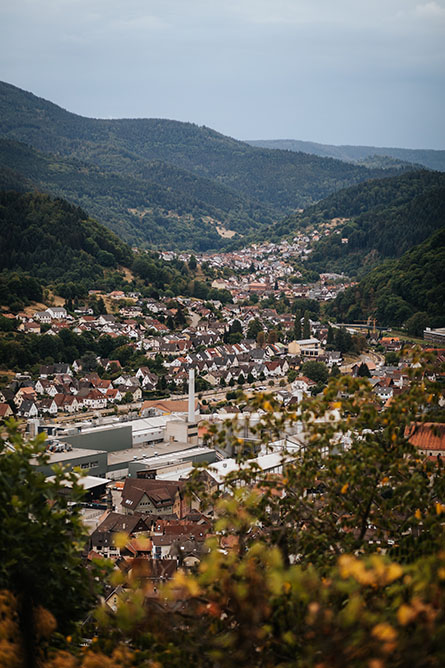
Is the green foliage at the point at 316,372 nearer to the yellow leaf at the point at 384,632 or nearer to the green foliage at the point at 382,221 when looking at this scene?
the yellow leaf at the point at 384,632

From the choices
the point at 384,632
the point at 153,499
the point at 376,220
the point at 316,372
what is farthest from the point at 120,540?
the point at 376,220

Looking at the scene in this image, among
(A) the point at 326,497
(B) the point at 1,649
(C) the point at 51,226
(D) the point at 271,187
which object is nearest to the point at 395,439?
(A) the point at 326,497

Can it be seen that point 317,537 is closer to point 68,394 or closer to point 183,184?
point 68,394

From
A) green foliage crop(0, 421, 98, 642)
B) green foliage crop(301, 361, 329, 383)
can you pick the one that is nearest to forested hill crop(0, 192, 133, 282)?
green foliage crop(301, 361, 329, 383)

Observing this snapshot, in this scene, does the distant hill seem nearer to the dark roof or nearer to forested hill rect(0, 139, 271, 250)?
forested hill rect(0, 139, 271, 250)

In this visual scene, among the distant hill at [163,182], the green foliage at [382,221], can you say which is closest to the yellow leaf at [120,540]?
the green foliage at [382,221]

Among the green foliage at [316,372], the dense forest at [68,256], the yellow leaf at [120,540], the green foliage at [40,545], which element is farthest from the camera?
the dense forest at [68,256]

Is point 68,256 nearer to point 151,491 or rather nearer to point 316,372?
point 316,372
